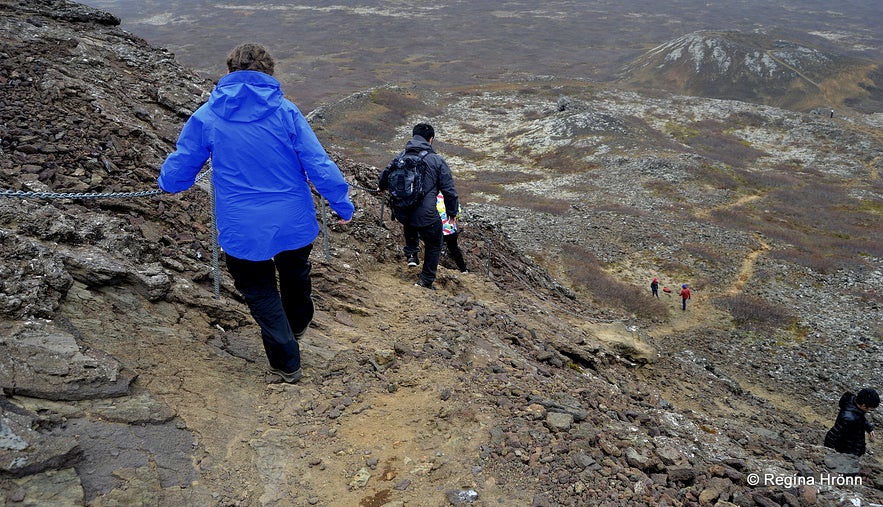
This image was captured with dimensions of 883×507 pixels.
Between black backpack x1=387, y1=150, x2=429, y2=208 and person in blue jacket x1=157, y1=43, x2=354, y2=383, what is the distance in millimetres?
3937

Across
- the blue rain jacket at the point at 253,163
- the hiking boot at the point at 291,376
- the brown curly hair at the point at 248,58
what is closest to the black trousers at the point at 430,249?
the hiking boot at the point at 291,376

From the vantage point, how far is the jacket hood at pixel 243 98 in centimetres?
503

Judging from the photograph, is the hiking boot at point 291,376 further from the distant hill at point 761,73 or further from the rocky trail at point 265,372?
the distant hill at point 761,73

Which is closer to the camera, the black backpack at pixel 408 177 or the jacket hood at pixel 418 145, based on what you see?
the black backpack at pixel 408 177

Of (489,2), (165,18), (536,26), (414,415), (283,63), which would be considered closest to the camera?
(414,415)

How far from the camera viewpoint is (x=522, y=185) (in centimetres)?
3878

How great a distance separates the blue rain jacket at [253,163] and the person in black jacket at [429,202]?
4.33 meters

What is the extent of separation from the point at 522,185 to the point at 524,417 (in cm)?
3404

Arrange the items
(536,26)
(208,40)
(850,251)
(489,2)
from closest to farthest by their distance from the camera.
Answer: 1. (850,251)
2. (208,40)
3. (536,26)
4. (489,2)

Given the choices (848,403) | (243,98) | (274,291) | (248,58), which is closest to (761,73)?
(848,403)

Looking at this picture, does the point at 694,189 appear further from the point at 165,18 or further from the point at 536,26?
the point at 165,18

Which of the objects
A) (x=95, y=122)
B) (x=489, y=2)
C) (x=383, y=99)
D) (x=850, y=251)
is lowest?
(x=850, y=251)

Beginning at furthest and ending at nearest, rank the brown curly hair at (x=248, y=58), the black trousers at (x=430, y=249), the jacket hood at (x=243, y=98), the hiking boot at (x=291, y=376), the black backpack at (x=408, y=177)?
the black trousers at (x=430, y=249), the black backpack at (x=408, y=177), the hiking boot at (x=291, y=376), the brown curly hair at (x=248, y=58), the jacket hood at (x=243, y=98)

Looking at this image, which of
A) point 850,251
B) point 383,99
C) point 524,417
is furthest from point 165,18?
point 524,417
